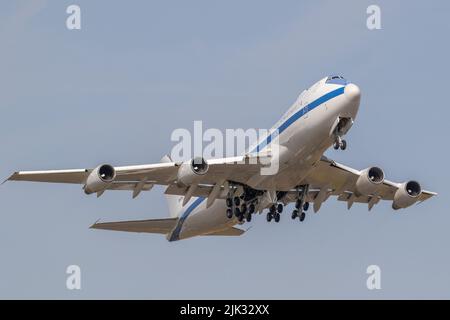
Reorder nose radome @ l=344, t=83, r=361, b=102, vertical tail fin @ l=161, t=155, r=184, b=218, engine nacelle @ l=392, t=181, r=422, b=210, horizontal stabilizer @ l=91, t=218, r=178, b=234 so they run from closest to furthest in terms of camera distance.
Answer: nose radome @ l=344, t=83, r=361, b=102 → engine nacelle @ l=392, t=181, r=422, b=210 → horizontal stabilizer @ l=91, t=218, r=178, b=234 → vertical tail fin @ l=161, t=155, r=184, b=218

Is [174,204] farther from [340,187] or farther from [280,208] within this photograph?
[340,187]

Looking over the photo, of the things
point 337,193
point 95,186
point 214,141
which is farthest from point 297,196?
point 95,186

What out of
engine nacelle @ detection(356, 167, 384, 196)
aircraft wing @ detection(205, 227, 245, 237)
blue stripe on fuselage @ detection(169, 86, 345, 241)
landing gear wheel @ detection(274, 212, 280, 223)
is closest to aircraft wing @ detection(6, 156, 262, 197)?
blue stripe on fuselage @ detection(169, 86, 345, 241)

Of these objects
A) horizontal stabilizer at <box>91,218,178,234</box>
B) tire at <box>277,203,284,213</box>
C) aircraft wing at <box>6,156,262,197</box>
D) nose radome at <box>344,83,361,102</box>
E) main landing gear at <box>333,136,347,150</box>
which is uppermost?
nose radome at <box>344,83,361,102</box>

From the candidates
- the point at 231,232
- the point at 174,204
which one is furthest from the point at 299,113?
the point at 174,204

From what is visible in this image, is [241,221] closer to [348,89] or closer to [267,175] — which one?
[267,175]

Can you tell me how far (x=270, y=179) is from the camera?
5766 cm

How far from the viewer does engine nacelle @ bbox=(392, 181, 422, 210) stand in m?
62.4

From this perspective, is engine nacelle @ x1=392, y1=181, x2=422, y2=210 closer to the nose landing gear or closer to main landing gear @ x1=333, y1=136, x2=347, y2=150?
the nose landing gear

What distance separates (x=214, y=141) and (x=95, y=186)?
21.3 ft

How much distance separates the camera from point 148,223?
216 ft

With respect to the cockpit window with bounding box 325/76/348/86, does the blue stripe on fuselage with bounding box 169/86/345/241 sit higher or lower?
lower

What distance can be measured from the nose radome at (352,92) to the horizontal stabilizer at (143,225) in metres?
17.3

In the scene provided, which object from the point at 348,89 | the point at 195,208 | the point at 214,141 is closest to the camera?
the point at 348,89
